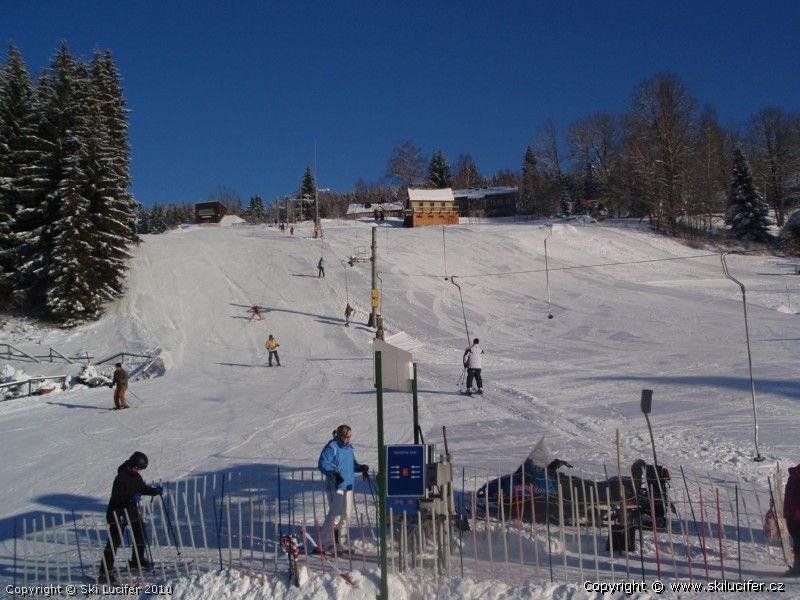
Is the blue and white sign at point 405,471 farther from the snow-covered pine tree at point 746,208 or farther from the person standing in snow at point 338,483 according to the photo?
the snow-covered pine tree at point 746,208

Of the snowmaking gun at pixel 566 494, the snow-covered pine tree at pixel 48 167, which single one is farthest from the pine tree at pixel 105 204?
the snowmaking gun at pixel 566 494

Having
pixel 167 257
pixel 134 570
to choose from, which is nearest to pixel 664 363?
pixel 134 570

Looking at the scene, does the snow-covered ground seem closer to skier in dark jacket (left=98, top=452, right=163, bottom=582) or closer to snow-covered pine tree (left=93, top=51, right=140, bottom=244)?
skier in dark jacket (left=98, top=452, right=163, bottom=582)

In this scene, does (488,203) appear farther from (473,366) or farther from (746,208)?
(473,366)

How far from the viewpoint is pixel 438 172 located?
10569 cm

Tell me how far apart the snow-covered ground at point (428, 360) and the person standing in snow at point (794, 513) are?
2.49 m

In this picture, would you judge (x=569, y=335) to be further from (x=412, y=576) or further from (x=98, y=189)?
(x=98, y=189)

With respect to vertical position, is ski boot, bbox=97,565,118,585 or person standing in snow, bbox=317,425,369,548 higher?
person standing in snow, bbox=317,425,369,548

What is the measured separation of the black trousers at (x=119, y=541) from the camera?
6.80m

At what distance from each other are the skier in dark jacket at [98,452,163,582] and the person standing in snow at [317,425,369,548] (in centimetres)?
194

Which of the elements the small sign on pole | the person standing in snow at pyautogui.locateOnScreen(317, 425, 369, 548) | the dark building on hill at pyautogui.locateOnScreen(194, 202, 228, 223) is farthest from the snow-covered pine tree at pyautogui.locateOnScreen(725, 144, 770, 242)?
the dark building on hill at pyautogui.locateOnScreen(194, 202, 228, 223)

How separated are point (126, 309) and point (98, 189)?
7038 mm

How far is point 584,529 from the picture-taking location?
7512 millimetres

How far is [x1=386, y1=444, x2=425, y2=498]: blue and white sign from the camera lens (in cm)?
605
